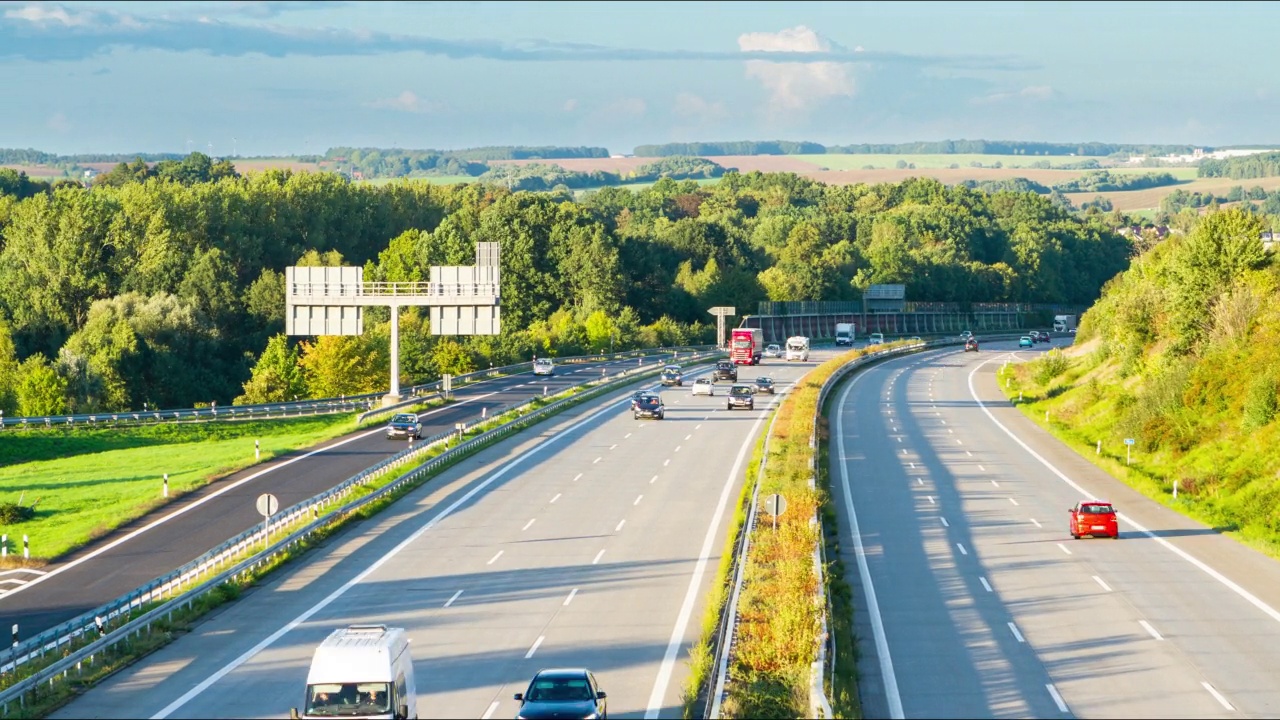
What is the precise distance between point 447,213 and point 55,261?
70012 mm

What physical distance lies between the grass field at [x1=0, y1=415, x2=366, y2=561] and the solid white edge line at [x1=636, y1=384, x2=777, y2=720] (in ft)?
60.1

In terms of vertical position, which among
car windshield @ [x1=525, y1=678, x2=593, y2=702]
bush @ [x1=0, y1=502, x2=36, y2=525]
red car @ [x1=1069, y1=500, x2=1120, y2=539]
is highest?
car windshield @ [x1=525, y1=678, x2=593, y2=702]

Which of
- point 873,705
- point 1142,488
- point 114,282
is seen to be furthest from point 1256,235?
point 114,282

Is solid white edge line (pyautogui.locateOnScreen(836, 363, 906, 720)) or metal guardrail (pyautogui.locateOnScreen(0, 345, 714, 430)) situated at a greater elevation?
metal guardrail (pyautogui.locateOnScreen(0, 345, 714, 430))

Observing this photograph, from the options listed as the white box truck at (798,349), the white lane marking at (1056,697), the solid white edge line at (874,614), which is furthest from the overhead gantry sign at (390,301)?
the white lane marking at (1056,697)

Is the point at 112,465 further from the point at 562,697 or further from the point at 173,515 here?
the point at 562,697

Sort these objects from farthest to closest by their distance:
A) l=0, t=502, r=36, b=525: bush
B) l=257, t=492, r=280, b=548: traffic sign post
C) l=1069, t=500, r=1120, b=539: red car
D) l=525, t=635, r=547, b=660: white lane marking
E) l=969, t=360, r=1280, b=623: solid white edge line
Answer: l=0, t=502, r=36, b=525: bush < l=1069, t=500, r=1120, b=539: red car < l=257, t=492, r=280, b=548: traffic sign post < l=969, t=360, r=1280, b=623: solid white edge line < l=525, t=635, r=547, b=660: white lane marking

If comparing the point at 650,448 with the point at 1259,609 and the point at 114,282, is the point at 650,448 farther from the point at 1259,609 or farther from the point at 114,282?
the point at 114,282

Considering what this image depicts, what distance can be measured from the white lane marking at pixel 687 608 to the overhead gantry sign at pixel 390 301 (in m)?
32.1

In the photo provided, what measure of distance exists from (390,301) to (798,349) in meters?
56.4

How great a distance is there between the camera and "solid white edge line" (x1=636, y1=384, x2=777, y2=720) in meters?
26.5

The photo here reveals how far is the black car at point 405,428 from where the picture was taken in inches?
2736

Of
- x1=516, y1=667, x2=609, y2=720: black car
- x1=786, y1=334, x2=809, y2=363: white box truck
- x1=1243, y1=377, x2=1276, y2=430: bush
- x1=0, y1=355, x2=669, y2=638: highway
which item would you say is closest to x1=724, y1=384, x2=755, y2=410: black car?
x1=0, y1=355, x2=669, y2=638: highway

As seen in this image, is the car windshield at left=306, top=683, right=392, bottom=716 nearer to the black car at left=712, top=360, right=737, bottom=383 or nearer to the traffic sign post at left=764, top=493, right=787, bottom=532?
the traffic sign post at left=764, top=493, right=787, bottom=532
